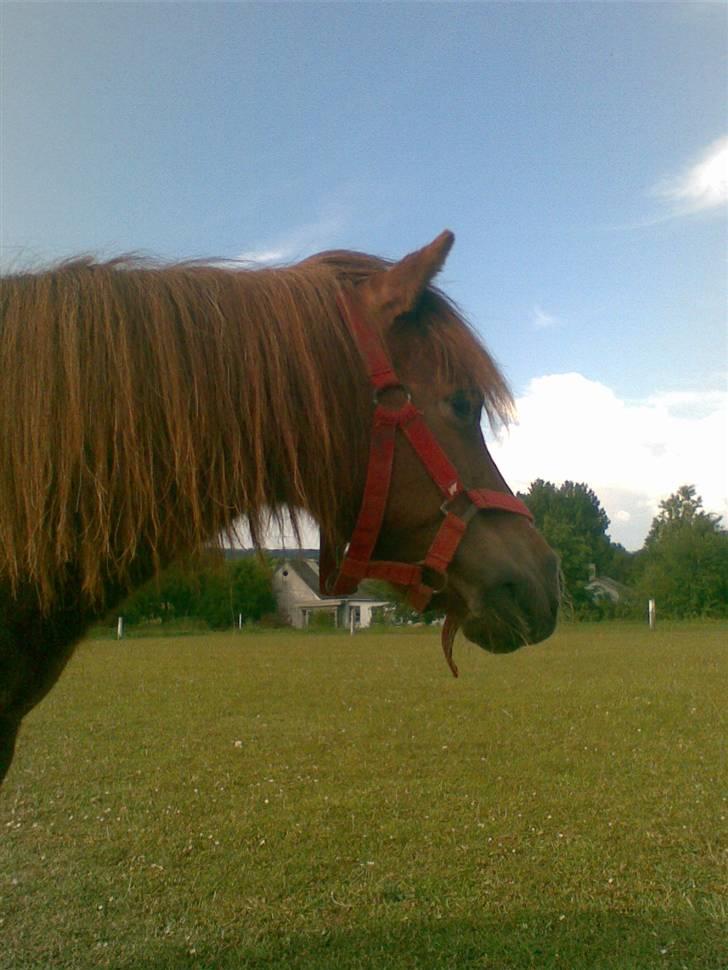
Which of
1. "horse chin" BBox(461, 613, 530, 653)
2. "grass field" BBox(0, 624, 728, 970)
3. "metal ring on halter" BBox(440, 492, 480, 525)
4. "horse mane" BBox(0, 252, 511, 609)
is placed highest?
"horse mane" BBox(0, 252, 511, 609)

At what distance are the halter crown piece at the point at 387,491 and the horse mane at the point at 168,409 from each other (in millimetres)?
49

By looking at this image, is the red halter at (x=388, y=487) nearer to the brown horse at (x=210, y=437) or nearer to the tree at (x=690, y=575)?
the brown horse at (x=210, y=437)

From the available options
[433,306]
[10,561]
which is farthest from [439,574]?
[10,561]

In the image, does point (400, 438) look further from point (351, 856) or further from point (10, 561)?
point (351, 856)

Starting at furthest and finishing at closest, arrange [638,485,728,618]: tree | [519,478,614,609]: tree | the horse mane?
1. [638,485,728,618]: tree
2. [519,478,614,609]: tree
3. the horse mane

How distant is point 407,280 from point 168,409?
27.0 inches

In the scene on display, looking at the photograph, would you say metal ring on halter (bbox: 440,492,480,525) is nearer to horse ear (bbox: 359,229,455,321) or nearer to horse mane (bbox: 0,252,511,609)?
horse mane (bbox: 0,252,511,609)

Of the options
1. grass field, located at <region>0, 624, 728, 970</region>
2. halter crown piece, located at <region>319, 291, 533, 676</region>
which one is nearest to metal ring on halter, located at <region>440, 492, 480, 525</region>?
halter crown piece, located at <region>319, 291, 533, 676</region>

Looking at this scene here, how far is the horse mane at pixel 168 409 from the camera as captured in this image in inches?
73.1

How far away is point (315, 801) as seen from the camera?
6.11 m

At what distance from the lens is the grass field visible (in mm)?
3670

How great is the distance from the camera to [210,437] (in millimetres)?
1939

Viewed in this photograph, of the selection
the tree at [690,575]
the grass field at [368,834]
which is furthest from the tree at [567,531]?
the tree at [690,575]

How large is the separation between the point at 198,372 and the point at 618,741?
800 cm
